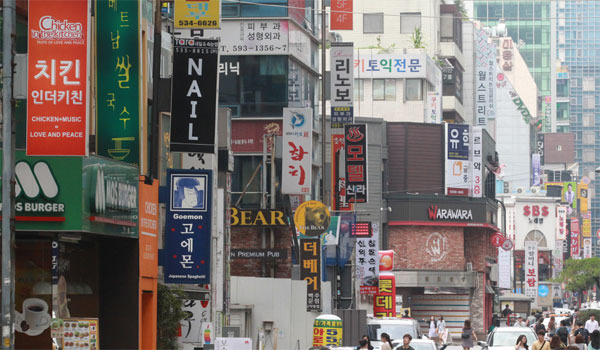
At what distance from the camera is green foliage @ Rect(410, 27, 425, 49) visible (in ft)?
291

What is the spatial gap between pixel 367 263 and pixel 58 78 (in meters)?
37.4

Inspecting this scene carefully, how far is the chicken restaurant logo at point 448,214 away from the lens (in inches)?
3113

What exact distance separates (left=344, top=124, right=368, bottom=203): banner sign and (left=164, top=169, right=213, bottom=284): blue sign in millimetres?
24062

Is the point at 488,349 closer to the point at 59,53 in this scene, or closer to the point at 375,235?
the point at 59,53

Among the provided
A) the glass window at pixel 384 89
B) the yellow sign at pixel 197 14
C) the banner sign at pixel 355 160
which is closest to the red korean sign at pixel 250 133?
the banner sign at pixel 355 160

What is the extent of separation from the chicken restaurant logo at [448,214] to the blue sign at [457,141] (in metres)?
3.37

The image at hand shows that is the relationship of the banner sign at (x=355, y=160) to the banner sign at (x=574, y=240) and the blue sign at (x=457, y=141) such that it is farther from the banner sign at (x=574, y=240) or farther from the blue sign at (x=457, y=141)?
the banner sign at (x=574, y=240)

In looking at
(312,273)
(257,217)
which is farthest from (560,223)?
(257,217)

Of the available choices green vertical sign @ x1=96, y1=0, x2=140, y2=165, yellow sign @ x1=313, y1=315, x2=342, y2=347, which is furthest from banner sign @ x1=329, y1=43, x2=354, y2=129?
green vertical sign @ x1=96, y1=0, x2=140, y2=165

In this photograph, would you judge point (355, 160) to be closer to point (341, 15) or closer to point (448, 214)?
point (341, 15)

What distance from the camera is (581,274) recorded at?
141875 mm

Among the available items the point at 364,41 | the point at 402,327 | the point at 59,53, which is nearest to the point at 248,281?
the point at 402,327

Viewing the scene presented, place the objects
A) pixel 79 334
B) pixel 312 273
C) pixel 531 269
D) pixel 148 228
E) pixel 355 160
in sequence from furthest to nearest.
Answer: pixel 531 269 < pixel 355 160 < pixel 312 273 < pixel 148 228 < pixel 79 334

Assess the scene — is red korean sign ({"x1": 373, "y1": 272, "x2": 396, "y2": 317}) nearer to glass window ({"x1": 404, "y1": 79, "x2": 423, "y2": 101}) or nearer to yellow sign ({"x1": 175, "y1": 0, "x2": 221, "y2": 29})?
glass window ({"x1": 404, "y1": 79, "x2": 423, "y2": 101})
